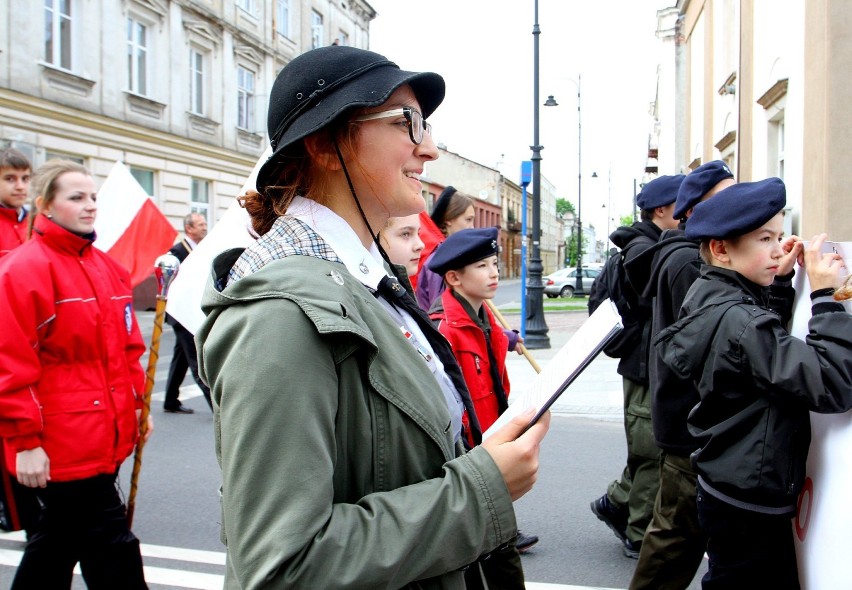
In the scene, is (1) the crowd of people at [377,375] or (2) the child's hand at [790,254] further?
(2) the child's hand at [790,254]

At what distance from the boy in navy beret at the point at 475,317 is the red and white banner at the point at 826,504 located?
143 cm

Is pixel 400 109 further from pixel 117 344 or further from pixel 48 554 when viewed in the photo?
pixel 48 554

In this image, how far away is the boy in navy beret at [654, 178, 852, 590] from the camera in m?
2.17

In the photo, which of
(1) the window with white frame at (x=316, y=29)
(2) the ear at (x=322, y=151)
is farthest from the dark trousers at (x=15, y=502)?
(1) the window with white frame at (x=316, y=29)

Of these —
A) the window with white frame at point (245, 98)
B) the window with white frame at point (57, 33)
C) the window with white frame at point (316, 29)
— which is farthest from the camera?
Result: the window with white frame at point (316, 29)

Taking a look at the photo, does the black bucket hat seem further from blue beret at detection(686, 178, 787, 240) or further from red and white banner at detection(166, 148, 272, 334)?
red and white banner at detection(166, 148, 272, 334)

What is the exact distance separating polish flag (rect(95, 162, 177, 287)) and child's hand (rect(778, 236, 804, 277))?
4731 mm

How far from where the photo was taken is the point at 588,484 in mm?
5547

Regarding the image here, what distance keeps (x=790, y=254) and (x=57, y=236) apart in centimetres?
281

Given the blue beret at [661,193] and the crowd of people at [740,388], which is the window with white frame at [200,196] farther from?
the crowd of people at [740,388]

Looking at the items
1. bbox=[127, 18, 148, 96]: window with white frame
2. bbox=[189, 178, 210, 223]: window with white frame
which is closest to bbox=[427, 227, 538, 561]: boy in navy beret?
bbox=[127, 18, 148, 96]: window with white frame

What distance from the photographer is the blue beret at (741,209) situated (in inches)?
→ 99.4

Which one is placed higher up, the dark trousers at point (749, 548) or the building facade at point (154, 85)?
the building facade at point (154, 85)

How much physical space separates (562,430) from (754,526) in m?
4.86
